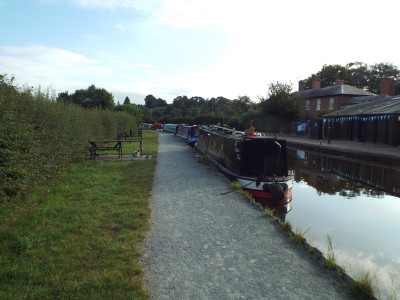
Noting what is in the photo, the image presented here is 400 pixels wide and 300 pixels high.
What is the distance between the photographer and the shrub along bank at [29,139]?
4.05m

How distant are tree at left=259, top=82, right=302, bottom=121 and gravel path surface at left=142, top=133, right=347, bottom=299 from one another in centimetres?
2634

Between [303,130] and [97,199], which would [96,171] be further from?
[303,130]

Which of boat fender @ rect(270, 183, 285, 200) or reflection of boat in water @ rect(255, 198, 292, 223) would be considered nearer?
reflection of boat in water @ rect(255, 198, 292, 223)

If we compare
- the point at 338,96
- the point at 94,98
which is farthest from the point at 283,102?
the point at 94,98

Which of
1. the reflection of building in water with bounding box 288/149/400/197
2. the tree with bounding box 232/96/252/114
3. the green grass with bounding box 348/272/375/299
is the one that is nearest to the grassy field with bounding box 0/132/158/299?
the green grass with bounding box 348/272/375/299

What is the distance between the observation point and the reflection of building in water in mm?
9109

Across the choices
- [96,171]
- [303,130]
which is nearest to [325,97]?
[303,130]

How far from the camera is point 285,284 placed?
3020 millimetres

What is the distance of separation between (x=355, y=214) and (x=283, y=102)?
988 inches

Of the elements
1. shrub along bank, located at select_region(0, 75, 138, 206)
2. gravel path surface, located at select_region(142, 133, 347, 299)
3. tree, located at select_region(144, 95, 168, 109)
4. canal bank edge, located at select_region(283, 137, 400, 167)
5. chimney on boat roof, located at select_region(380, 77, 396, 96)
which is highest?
tree, located at select_region(144, 95, 168, 109)

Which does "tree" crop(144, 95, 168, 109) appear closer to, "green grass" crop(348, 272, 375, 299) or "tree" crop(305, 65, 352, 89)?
"tree" crop(305, 65, 352, 89)

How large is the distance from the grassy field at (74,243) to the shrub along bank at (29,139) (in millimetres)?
413

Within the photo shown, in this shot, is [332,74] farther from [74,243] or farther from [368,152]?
[74,243]

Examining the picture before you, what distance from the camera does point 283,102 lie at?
30641mm
